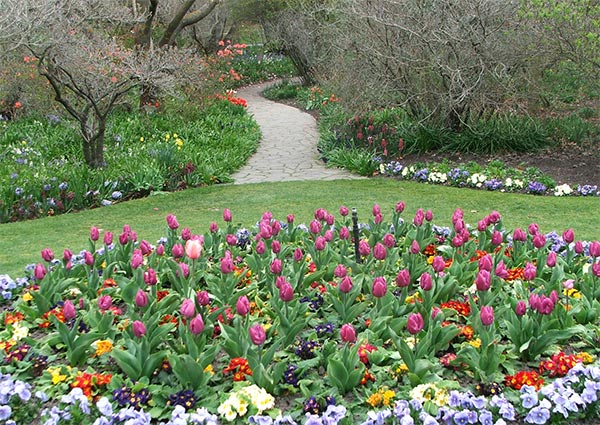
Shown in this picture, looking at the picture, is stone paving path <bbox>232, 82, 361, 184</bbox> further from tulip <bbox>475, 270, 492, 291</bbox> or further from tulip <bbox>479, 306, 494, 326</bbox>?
tulip <bbox>479, 306, 494, 326</bbox>

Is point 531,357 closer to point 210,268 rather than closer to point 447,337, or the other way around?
point 447,337

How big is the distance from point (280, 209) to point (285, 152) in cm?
470

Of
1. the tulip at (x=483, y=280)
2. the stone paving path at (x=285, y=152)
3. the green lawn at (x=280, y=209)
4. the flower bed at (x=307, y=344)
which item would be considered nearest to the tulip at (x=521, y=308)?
the flower bed at (x=307, y=344)

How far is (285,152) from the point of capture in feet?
41.0

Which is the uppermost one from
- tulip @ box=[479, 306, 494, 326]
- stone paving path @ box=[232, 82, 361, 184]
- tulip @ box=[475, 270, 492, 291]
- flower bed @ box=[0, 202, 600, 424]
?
stone paving path @ box=[232, 82, 361, 184]

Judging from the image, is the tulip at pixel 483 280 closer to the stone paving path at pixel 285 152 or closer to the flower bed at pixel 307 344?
the flower bed at pixel 307 344

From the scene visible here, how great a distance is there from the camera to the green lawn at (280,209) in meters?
6.76

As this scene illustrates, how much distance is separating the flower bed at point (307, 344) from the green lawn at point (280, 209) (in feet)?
7.10

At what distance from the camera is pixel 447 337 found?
3.41 m

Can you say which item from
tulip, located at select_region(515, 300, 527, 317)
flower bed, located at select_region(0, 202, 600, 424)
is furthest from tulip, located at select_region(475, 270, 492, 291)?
tulip, located at select_region(515, 300, 527, 317)

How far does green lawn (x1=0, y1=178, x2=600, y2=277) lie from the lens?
266 inches

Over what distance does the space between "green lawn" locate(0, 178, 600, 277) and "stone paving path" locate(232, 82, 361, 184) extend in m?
0.77

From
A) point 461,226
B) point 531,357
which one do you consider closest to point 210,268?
point 461,226

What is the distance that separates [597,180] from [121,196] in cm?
638
